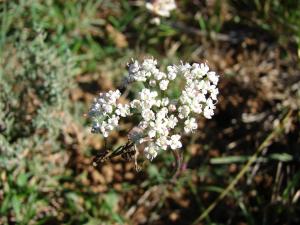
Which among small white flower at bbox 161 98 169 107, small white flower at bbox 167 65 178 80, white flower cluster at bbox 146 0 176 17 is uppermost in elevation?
white flower cluster at bbox 146 0 176 17

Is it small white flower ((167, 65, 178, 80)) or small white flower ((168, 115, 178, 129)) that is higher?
small white flower ((167, 65, 178, 80))

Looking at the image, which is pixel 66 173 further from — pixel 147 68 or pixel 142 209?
pixel 147 68

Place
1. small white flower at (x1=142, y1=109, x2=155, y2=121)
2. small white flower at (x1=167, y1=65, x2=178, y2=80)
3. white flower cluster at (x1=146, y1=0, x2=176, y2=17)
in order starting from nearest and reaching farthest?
small white flower at (x1=142, y1=109, x2=155, y2=121), small white flower at (x1=167, y1=65, x2=178, y2=80), white flower cluster at (x1=146, y1=0, x2=176, y2=17)

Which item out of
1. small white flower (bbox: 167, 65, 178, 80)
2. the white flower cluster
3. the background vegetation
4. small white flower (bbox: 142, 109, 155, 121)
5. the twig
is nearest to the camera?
small white flower (bbox: 142, 109, 155, 121)

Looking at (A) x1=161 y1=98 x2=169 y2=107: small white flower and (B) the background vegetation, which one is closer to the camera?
(A) x1=161 y1=98 x2=169 y2=107: small white flower

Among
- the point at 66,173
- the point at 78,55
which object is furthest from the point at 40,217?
the point at 78,55

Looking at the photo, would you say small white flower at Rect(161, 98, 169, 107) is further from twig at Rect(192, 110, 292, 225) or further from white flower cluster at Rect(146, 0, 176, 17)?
white flower cluster at Rect(146, 0, 176, 17)

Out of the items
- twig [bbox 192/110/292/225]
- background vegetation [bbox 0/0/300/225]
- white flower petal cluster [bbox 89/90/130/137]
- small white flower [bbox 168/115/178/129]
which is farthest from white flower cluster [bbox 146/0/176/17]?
small white flower [bbox 168/115/178/129]

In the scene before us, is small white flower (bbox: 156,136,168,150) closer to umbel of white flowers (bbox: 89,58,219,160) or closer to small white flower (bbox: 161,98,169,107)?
umbel of white flowers (bbox: 89,58,219,160)
